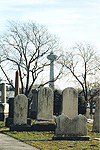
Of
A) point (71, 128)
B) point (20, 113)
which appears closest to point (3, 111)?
point (20, 113)

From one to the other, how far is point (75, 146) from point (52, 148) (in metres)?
0.82

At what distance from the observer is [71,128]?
9.52 meters

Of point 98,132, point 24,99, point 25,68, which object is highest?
point 25,68

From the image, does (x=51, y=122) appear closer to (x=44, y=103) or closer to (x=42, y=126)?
(x=42, y=126)

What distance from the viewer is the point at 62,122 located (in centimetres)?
951

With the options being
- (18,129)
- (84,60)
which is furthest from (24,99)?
(84,60)

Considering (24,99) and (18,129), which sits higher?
(24,99)

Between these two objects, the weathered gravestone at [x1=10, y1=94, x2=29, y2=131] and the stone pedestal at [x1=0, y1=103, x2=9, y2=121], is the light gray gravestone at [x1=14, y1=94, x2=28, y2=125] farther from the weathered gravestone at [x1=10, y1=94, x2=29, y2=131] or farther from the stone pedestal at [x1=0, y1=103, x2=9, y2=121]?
the stone pedestal at [x1=0, y1=103, x2=9, y2=121]

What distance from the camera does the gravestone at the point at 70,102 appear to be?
10930mm

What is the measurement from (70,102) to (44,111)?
67.9 inches

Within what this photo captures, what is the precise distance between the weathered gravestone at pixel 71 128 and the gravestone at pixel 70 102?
4.50ft

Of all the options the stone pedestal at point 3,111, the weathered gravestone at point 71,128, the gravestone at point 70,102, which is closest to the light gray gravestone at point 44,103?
the gravestone at point 70,102

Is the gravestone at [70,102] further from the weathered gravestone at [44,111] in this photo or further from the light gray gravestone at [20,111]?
the light gray gravestone at [20,111]

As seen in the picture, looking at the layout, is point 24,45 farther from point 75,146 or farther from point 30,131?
point 75,146
